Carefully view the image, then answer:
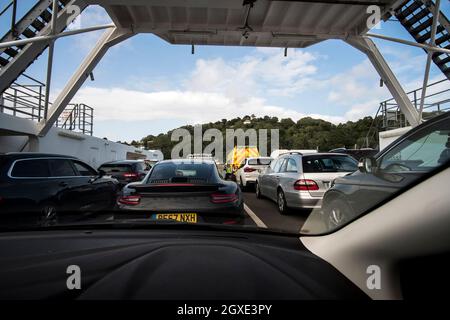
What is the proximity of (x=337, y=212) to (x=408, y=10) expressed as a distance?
12.8 meters

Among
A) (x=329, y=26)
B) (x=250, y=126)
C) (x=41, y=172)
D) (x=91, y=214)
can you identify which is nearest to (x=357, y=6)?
(x=329, y=26)

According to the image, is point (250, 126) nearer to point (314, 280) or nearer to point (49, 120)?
point (314, 280)

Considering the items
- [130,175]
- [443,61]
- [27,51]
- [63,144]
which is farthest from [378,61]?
[63,144]

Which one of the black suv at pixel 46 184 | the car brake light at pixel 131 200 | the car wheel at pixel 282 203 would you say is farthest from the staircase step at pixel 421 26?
the car brake light at pixel 131 200

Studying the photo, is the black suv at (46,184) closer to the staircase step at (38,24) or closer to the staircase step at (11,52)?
the staircase step at (11,52)

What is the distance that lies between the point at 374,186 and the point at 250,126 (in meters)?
2.85

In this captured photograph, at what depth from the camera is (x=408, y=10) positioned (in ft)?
40.3

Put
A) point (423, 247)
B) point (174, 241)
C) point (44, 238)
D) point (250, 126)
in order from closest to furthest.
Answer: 1. point (423, 247)
2. point (174, 241)
3. point (44, 238)
4. point (250, 126)

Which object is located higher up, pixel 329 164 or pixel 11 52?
pixel 11 52

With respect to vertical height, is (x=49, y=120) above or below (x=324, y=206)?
above

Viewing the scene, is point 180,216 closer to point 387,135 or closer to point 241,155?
point 387,135

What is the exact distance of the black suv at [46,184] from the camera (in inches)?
206

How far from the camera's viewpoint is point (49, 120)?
13.4 m

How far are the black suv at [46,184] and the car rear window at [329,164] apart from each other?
13.3ft
